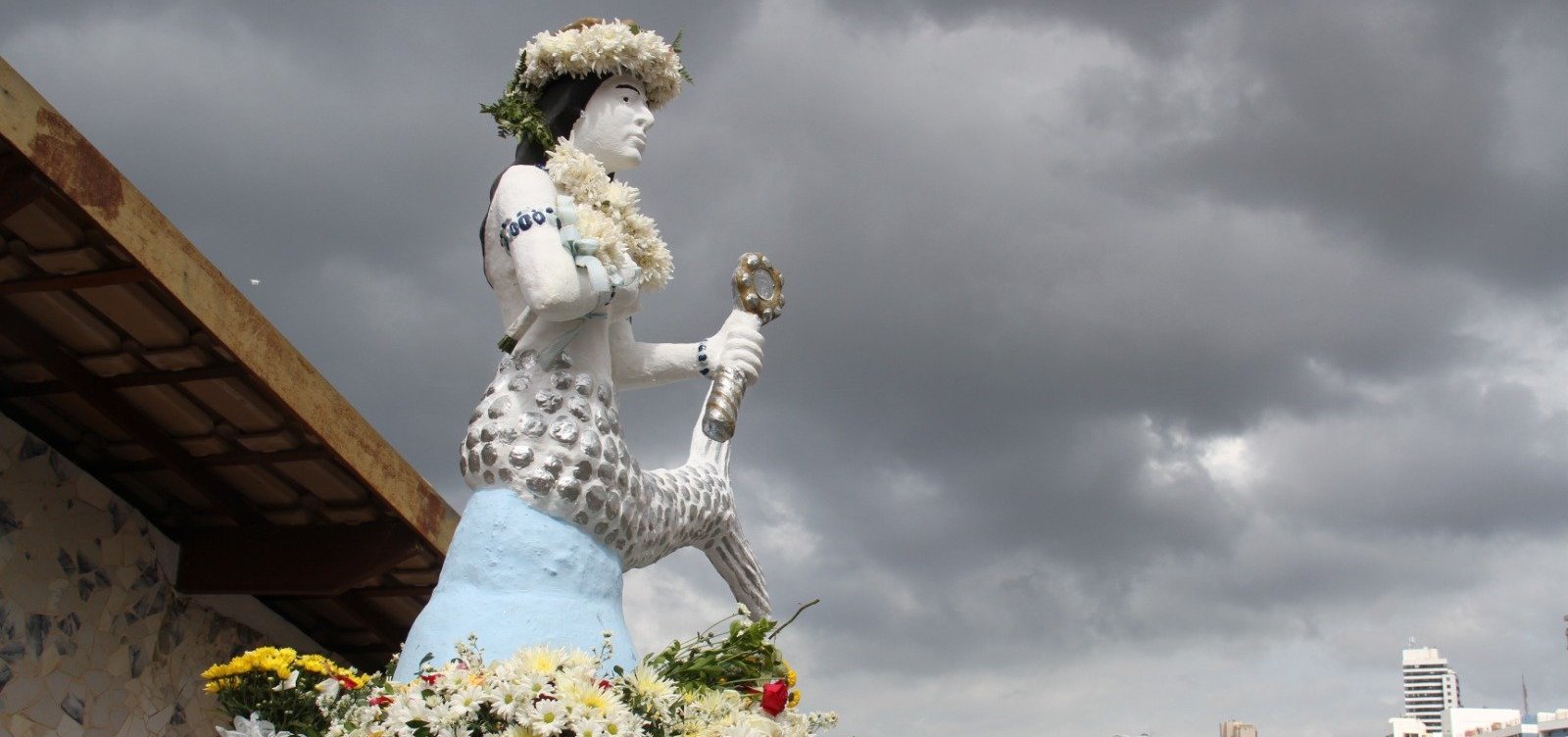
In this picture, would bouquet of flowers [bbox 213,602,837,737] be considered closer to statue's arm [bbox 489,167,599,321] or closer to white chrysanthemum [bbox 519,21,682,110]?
statue's arm [bbox 489,167,599,321]

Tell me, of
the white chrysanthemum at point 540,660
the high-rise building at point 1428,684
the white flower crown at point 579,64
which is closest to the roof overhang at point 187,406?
the white flower crown at point 579,64

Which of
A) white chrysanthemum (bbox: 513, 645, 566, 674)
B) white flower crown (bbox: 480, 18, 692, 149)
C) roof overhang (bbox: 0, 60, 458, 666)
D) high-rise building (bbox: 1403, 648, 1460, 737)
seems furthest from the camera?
high-rise building (bbox: 1403, 648, 1460, 737)

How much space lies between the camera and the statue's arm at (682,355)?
4.91 m

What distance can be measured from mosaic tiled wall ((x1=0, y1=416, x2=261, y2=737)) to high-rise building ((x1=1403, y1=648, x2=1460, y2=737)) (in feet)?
356

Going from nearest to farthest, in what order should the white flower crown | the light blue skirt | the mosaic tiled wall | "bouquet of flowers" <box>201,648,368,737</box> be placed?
Result: 1. "bouquet of flowers" <box>201,648,368,737</box>
2. the light blue skirt
3. the white flower crown
4. the mosaic tiled wall

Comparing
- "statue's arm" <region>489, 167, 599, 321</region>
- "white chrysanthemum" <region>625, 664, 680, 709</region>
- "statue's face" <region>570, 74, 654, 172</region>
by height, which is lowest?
"white chrysanthemum" <region>625, 664, 680, 709</region>

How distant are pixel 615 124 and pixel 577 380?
906 mm

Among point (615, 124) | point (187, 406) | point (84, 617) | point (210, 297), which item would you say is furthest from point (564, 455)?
point (84, 617)

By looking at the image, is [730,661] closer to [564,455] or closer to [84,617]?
[564,455]

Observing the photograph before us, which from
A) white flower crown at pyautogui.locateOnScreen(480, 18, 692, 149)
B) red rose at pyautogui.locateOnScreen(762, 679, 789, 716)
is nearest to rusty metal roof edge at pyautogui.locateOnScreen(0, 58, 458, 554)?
white flower crown at pyautogui.locateOnScreen(480, 18, 692, 149)

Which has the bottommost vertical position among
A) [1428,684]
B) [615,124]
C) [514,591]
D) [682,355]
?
[514,591]

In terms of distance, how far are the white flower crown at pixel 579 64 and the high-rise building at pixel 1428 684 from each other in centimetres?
11046

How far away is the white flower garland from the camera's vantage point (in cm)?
426

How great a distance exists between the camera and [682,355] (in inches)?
197
